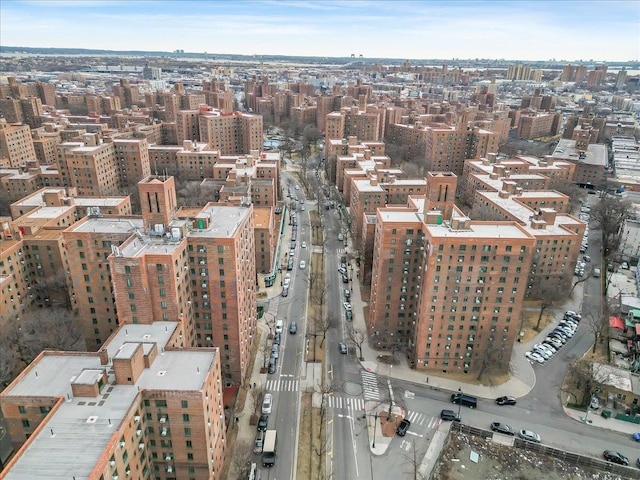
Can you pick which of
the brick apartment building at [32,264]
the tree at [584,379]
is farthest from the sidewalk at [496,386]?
the brick apartment building at [32,264]

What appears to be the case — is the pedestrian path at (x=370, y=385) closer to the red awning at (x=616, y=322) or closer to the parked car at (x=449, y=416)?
the parked car at (x=449, y=416)

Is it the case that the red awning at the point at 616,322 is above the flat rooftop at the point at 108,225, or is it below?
below

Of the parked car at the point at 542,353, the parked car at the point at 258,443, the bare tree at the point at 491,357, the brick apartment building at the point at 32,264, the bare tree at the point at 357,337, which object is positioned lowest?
the parked car at the point at 258,443

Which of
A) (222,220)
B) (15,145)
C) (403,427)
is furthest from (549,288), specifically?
(15,145)

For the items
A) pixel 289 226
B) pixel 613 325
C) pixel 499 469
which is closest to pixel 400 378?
pixel 499 469

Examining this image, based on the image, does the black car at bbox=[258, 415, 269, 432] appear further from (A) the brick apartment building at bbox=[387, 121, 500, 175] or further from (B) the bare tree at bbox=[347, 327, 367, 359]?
(A) the brick apartment building at bbox=[387, 121, 500, 175]

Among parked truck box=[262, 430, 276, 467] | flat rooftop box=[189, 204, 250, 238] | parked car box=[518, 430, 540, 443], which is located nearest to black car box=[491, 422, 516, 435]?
parked car box=[518, 430, 540, 443]

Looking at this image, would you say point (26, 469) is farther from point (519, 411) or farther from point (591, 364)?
point (591, 364)
